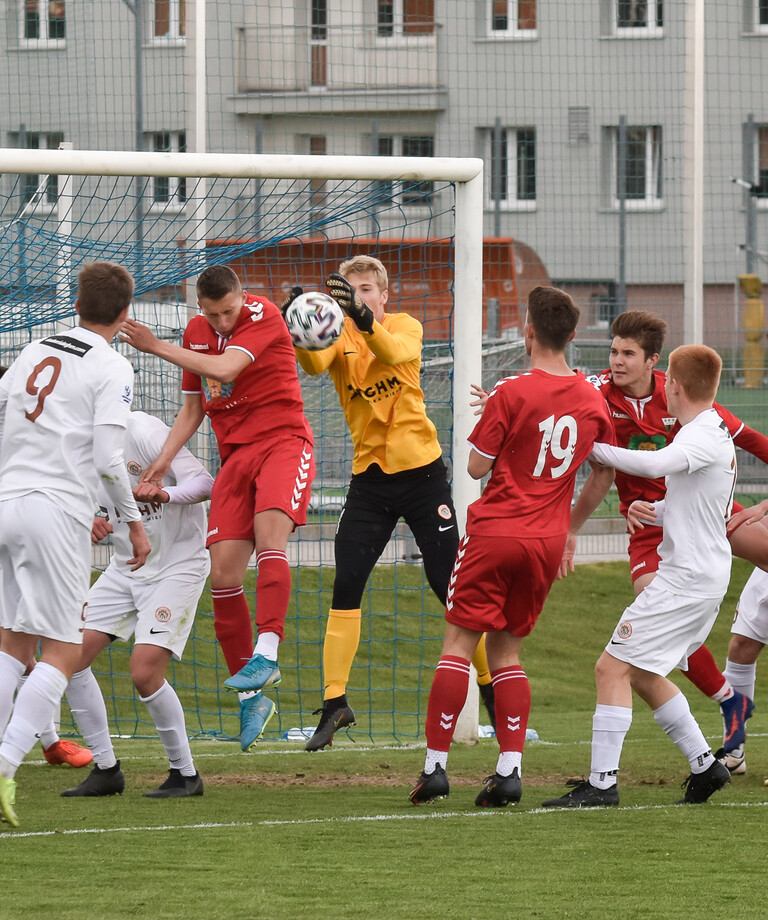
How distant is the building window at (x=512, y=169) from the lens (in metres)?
12.1

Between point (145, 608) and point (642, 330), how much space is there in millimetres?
2416

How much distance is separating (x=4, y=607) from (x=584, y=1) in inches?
333

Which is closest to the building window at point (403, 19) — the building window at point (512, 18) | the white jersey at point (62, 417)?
the building window at point (512, 18)

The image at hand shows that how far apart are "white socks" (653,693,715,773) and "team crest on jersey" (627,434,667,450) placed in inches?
46.5

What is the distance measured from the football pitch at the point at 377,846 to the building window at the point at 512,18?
258 inches

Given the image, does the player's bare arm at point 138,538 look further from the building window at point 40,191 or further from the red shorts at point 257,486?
the building window at point 40,191

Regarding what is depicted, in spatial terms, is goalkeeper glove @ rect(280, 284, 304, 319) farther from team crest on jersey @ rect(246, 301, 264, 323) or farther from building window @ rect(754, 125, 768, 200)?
building window @ rect(754, 125, 768, 200)

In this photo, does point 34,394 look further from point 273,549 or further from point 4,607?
point 273,549

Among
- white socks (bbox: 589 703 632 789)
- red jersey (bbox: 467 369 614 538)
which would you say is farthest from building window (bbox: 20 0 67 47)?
white socks (bbox: 589 703 632 789)

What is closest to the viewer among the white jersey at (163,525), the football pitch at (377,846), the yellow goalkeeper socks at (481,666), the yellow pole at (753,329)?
the football pitch at (377,846)

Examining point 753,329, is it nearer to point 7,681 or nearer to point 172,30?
point 172,30

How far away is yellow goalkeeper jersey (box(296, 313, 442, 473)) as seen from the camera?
247 inches

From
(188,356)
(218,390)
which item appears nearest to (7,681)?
(188,356)

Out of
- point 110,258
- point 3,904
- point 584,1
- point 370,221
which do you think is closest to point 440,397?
point 370,221
